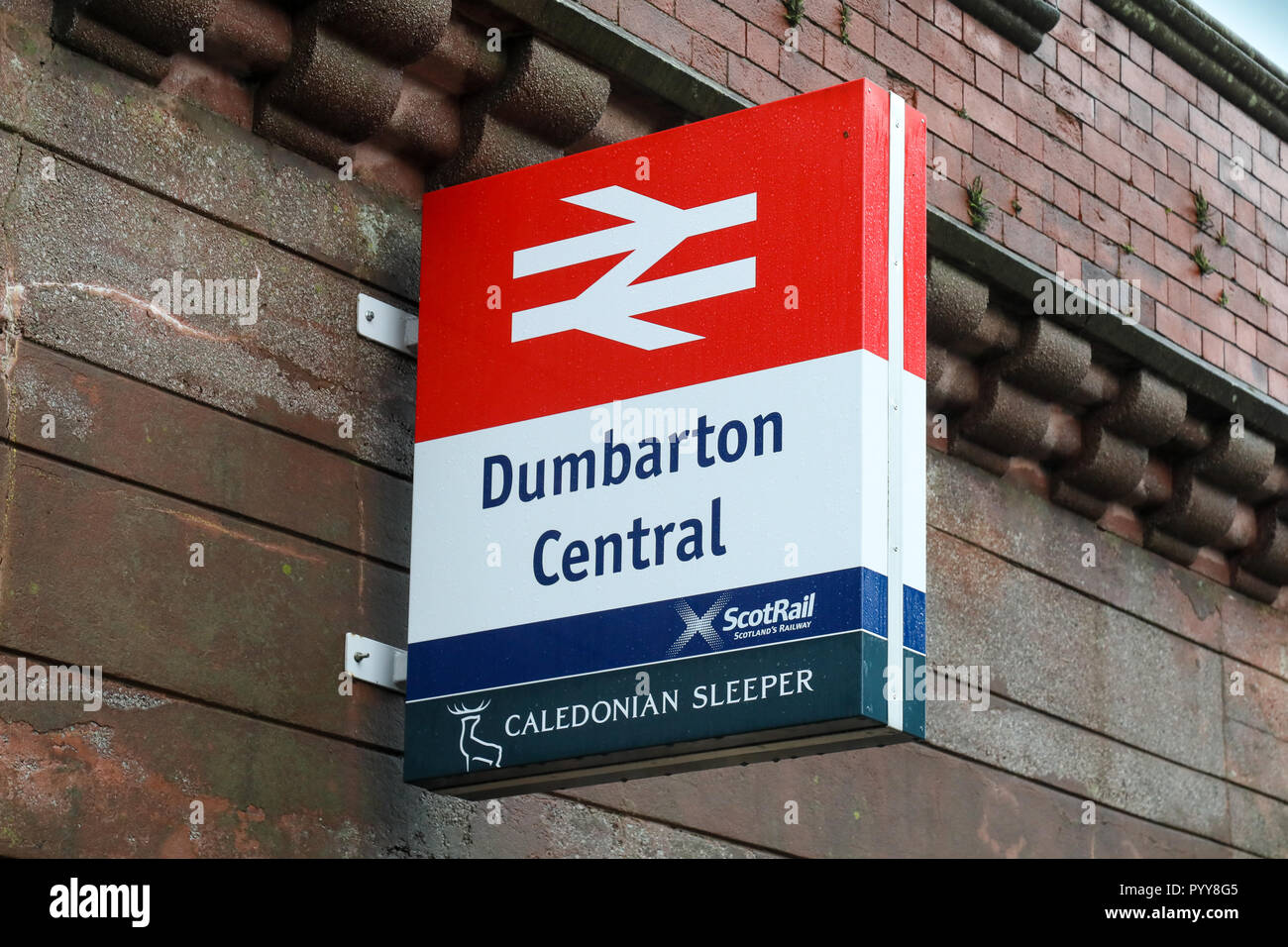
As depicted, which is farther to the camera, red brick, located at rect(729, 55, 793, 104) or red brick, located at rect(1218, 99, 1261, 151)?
red brick, located at rect(1218, 99, 1261, 151)

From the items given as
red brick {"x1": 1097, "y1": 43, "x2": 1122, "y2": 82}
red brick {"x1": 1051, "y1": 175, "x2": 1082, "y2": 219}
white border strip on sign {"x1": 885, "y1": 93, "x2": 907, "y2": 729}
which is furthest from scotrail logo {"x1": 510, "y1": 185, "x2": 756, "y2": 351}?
red brick {"x1": 1097, "y1": 43, "x2": 1122, "y2": 82}

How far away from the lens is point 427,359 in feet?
20.7

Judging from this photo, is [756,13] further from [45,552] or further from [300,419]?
[45,552]

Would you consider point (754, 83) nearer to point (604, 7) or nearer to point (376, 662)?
point (604, 7)

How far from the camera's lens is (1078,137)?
8.95 m

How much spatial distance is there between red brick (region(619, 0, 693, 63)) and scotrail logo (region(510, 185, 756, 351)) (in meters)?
1.16

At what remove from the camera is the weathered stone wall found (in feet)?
18.2

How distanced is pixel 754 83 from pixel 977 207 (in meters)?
1.18

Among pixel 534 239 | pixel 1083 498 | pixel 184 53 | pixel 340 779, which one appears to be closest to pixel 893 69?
pixel 1083 498

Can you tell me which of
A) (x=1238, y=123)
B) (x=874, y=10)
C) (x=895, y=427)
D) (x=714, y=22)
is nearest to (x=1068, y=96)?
(x=874, y=10)

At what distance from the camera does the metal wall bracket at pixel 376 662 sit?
20.2ft

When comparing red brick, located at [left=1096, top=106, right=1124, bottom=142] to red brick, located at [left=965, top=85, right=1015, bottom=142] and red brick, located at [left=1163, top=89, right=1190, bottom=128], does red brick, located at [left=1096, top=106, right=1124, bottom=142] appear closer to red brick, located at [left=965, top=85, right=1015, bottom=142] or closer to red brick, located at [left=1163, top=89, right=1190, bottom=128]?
red brick, located at [left=1163, top=89, right=1190, bottom=128]

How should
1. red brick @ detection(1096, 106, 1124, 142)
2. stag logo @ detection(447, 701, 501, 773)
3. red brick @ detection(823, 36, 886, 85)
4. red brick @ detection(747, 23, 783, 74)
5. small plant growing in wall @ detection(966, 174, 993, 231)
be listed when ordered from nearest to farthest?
1. stag logo @ detection(447, 701, 501, 773)
2. red brick @ detection(747, 23, 783, 74)
3. red brick @ detection(823, 36, 886, 85)
4. small plant growing in wall @ detection(966, 174, 993, 231)
5. red brick @ detection(1096, 106, 1124, 142)

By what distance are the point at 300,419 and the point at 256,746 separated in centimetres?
96
